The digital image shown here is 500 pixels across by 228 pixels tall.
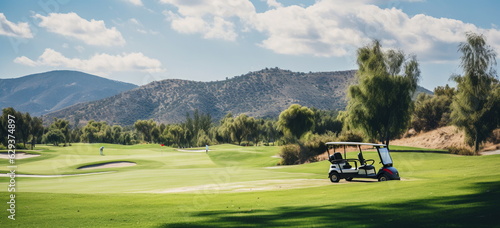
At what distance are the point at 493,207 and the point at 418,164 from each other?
27.6 metres

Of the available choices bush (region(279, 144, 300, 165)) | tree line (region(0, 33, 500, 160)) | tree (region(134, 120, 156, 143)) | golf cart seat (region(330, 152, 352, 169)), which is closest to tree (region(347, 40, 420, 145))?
tree line (region(0, 33, 500, 160))

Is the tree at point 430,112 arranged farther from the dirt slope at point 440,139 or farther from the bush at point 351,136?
the bush at point 351,136

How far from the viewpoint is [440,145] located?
67.6m

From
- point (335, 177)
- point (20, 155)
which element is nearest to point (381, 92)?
point (335, 177)

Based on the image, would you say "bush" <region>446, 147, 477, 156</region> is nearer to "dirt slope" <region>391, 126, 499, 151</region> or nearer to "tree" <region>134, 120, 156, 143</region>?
"dirt slope" <region>391, 126, 499, 151</region>

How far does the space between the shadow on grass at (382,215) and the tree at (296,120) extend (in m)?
55.4

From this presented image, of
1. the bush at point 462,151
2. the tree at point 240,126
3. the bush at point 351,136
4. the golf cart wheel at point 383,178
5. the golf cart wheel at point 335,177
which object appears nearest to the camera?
the golf cart wheel at point 383,178

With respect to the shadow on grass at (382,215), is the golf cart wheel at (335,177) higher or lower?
lower

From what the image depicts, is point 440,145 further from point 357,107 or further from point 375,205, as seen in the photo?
point 375,205

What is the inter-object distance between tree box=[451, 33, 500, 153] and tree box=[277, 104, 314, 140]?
2282 centimetres

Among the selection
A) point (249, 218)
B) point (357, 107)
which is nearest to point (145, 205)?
point (249, 218)

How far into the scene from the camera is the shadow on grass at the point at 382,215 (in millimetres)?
9656

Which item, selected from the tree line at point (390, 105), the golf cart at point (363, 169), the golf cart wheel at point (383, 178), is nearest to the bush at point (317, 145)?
the tree line at point (390, 105)

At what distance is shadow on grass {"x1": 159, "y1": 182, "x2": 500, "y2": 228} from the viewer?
966 centimetres
